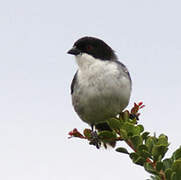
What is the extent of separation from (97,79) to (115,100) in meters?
0.46

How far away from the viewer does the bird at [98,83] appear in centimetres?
643

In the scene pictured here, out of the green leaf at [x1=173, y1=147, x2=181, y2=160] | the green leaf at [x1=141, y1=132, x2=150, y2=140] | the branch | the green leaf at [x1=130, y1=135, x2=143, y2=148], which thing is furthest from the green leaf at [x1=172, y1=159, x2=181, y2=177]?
the green leaf at [x1=141, y1=132, x2=150, y2=140]

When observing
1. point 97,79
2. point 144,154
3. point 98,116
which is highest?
point 97,79

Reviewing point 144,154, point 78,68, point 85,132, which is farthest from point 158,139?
point 78,68

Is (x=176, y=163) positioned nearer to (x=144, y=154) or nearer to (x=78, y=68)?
(x=144, y=154)

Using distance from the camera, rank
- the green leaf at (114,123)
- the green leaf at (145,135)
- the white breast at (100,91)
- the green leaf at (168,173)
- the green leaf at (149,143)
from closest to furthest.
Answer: the green leaf at (168,173) < the green leaf at (149,143) < the green leaf at (145,135) < the green leaf at (114,123) < the white breast at (100,91)

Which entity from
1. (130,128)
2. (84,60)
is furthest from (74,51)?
(130,128)

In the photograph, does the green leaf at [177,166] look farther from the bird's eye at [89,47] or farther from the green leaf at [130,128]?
the bird's eye at [89,47]

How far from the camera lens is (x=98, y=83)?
6.47 m

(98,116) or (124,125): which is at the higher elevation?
(98,116)

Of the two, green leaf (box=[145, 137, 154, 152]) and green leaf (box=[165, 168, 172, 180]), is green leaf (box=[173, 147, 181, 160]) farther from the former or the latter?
green leaf (box=[165, 168, 172, 180])

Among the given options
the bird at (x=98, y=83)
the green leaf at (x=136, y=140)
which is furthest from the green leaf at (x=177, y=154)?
the bird at (x=98, y=83)

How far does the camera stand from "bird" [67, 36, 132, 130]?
6.43 metres

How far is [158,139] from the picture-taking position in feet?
12.9
